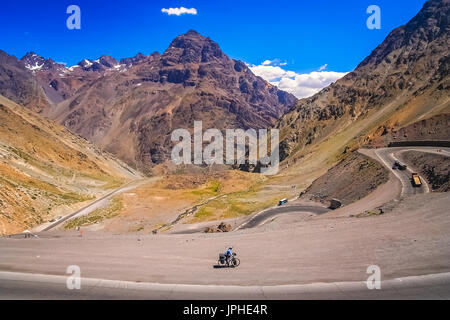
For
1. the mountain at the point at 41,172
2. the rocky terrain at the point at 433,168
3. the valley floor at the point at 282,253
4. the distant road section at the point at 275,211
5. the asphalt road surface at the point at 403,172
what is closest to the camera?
the valley floor at the point at 282,253

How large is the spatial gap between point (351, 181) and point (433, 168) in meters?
11.3

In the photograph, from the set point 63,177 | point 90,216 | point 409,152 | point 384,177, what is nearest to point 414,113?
point 409,152

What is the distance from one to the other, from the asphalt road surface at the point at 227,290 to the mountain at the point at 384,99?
5846cm

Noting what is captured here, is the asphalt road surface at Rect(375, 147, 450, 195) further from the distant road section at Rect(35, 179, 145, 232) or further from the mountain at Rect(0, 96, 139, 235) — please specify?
the distant road section at Rect(35, 179, 145, 232)

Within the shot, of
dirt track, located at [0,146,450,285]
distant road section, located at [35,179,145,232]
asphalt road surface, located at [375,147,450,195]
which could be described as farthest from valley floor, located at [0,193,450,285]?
distant road section, located at [35,179,145,232]

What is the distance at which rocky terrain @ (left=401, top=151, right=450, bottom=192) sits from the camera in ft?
103

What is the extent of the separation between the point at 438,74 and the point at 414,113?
3144 cm

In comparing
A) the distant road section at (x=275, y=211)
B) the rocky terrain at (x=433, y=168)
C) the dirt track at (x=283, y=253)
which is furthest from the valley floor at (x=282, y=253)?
the distant road section at (x=275, y=211)

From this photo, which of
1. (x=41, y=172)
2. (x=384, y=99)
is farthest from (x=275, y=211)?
(x=384, y=99)

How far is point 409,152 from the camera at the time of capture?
47875mm

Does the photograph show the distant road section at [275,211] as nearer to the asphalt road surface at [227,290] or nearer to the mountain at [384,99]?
the asphalt road surface at [227,290]

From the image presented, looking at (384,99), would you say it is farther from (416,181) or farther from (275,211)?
(416,181)

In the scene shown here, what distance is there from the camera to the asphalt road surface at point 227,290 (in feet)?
39.1

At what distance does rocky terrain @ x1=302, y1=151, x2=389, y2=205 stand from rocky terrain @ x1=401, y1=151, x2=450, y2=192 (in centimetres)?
415
